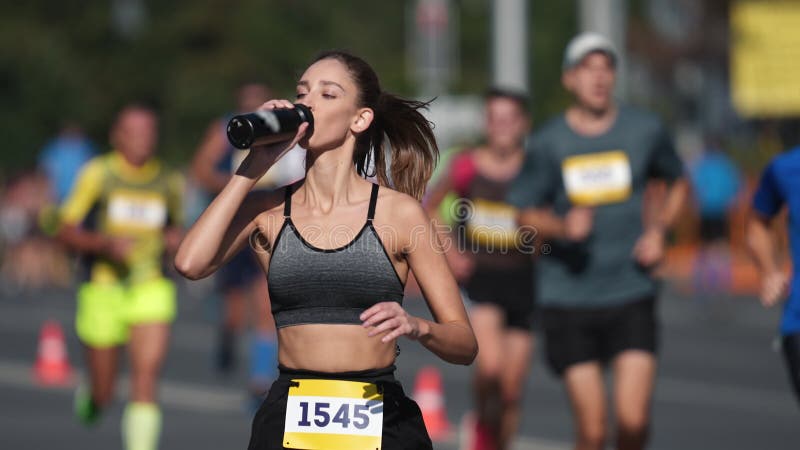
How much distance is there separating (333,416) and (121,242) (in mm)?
4856

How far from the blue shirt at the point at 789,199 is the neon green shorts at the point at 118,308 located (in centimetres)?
368

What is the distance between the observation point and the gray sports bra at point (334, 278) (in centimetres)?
543

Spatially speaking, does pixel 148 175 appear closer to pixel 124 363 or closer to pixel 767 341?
pixel 124 363

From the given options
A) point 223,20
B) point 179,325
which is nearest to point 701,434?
point 179,325

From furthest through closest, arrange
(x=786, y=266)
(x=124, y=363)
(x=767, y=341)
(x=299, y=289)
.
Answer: (x=786, y=266) < (x=767, y=341) < (x=124, y=363) < (x=299, y=289)

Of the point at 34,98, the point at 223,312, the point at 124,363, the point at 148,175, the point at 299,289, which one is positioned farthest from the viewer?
the point at 34,98

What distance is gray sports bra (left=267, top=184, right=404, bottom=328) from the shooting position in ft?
17.8

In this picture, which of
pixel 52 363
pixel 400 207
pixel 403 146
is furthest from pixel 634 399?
pixel 52 363

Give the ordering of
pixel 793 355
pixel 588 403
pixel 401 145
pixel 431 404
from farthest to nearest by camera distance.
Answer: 1. pixel 431 404
2. pixel 588 403
3. pixel 793 355
4. pixel 401 145

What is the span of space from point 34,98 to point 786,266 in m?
20.8

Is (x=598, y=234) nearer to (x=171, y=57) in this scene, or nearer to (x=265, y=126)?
(x=265, y=126)

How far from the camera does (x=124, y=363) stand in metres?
16.6

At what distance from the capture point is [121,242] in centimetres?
1005

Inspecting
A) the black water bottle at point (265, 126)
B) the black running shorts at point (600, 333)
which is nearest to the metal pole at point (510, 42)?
the black running shorts at point (600, 333)
